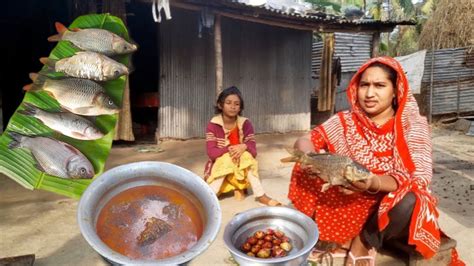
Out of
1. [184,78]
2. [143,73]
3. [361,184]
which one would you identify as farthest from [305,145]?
[143,73]

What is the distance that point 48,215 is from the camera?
3543mm

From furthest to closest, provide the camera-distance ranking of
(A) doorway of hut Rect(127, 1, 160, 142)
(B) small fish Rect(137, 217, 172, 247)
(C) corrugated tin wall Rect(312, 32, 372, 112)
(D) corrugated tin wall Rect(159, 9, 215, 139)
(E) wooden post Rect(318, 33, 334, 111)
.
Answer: (C) corrugated tin wall Rect(312, 32, 372, 112), (E) wooden post Rect(318, 33, 334, 111), (A) doorway of hut Rect(127, 1, 160, 142), (D) corrugated tin wall Rect(159, 9, 215, 139), (B) small fish Rect(137, 217, 172, 247)

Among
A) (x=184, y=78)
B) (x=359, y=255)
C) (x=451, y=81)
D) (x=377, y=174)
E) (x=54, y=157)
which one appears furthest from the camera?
(x=451, y=81)

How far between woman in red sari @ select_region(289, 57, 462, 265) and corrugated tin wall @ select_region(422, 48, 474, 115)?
9.87 meters

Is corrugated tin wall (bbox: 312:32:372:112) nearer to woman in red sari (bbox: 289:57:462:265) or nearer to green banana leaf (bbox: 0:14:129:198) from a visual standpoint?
woman in red sari (bbox: 289:57:462:265)

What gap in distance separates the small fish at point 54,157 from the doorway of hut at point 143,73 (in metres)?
6.09

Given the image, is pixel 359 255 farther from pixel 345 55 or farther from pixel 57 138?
pixel 345 55

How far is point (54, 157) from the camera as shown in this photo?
181 cm

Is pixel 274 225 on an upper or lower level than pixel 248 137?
lower

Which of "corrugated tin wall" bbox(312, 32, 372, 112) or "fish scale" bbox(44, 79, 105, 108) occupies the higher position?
"corrugated tin wall" bbox(312, 32, 372, 112)

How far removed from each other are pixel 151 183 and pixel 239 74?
686 cm

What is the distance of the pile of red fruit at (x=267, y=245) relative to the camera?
1844 millimetres

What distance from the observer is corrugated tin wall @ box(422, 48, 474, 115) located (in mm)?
10680

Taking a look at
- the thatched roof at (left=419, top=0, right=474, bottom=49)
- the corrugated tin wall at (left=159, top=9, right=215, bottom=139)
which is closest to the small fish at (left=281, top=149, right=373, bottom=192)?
the corrugated tin wall at (left=159, top=9, right=215, bottom=139)
